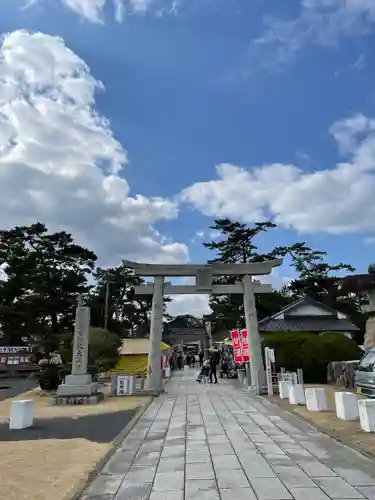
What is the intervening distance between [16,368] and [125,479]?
28.8 m

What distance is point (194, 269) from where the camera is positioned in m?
19.5

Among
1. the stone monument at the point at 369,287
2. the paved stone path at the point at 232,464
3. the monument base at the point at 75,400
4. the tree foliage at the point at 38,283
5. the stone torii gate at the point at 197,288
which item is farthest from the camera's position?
the tree foliage at the point at 38,283

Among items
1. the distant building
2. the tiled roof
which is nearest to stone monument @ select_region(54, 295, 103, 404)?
the tiled roof

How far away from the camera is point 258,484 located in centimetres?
514

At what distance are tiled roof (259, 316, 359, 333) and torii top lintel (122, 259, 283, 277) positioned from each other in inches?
431

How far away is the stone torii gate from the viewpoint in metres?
18.6

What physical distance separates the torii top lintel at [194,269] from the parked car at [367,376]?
283 inches

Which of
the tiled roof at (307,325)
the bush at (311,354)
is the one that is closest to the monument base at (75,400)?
the bush at (311,354)

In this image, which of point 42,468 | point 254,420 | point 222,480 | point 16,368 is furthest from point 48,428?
point 16,368

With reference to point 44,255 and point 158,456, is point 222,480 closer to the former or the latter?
point 158,456

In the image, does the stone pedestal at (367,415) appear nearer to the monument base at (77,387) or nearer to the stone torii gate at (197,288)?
the monument base at (77,387)

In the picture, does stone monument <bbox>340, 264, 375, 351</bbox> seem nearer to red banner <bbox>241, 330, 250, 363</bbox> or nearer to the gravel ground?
red banner <bbox>241, 330, 250, 363</bbox>

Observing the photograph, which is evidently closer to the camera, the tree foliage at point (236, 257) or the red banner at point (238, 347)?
the red banner at point (238, 347)

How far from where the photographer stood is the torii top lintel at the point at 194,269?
19203 millimetres
